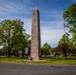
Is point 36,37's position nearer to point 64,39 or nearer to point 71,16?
point 71,16

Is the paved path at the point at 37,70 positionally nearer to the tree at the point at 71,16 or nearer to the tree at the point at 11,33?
the tree at the point at 71,16

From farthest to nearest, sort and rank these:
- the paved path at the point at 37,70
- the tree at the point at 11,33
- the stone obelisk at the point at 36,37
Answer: the tree at the point at 11,33
the stone obelisk at the point at 36,37
the paved path at the point at 37,70

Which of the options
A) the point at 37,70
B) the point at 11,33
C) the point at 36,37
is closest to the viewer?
the point at 37,70

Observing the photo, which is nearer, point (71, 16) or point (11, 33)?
point (71, 16)

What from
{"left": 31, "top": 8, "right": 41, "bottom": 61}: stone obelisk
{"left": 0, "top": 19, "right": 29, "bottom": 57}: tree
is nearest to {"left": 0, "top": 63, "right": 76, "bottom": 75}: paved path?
{"left": 31, "top": 8, "right": 41, "bottom": 61}: stone obelisk

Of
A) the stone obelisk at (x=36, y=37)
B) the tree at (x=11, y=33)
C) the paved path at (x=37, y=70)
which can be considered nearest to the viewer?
the paved path at (x=37, y=70)

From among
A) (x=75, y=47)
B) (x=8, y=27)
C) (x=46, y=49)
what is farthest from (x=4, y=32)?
(x=46, y=49)

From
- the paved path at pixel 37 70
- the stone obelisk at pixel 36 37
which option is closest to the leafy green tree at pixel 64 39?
the stone obelisk at pixel 36 37

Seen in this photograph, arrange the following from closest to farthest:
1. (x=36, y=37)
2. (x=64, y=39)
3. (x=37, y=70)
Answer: (x=37, y=70) → (x=36, y=37) → (x=64, y=39)

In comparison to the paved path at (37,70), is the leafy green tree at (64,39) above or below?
above

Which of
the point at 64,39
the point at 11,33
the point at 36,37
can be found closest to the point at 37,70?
the point at 36,37

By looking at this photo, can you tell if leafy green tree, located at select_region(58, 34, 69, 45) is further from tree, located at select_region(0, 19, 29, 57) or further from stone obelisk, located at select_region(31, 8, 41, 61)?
stone obelisk, located at select_region(31, 8, 41, 61)

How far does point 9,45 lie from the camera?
64.8 meters

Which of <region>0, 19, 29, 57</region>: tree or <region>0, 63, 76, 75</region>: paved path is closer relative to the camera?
<region>0, 63, 76, 75</region>: paved path
